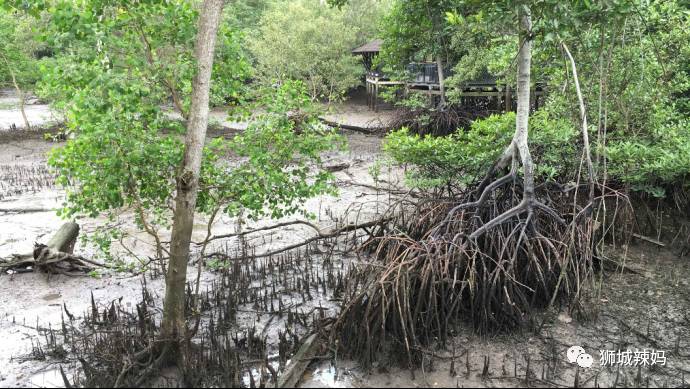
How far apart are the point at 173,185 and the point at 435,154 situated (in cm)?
325

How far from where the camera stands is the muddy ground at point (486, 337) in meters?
4.33

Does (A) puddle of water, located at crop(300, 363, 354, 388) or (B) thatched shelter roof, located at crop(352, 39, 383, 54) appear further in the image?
(B) thatched shelter roof, located at crop(352, 39, 383, 54)

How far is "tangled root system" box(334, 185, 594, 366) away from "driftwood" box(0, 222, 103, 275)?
3251 mm

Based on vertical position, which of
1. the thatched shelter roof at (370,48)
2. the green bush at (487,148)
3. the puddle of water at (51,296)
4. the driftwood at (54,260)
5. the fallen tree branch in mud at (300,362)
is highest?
the thatched shelter roof at (370,48)

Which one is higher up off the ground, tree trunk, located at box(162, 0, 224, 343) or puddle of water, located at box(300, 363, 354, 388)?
tree trunk, located at box(162, 0, 224, 343)

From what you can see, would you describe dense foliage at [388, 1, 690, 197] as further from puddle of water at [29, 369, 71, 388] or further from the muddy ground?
puddle of water at [29, 369, 71, 388]

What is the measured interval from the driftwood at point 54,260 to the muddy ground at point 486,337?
119 millimetres

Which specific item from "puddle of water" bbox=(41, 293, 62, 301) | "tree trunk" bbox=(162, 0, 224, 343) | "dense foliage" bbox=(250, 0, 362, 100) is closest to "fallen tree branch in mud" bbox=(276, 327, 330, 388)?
"tree trunk" bbox=(162, 0, 224, 343)

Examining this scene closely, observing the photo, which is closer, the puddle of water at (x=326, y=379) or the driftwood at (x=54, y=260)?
the puddle of water at (x=326, y=379)

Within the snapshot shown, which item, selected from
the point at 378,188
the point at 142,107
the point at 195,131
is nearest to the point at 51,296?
the point at 142,107

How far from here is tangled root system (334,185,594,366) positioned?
4.61 meters

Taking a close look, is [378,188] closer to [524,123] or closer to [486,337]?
[524,123]

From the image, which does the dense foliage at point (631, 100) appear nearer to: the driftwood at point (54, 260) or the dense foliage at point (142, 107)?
the dense foliage at point (142, 107)

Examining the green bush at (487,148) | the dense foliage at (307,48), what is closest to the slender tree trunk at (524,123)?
the green bush at (487,148)
